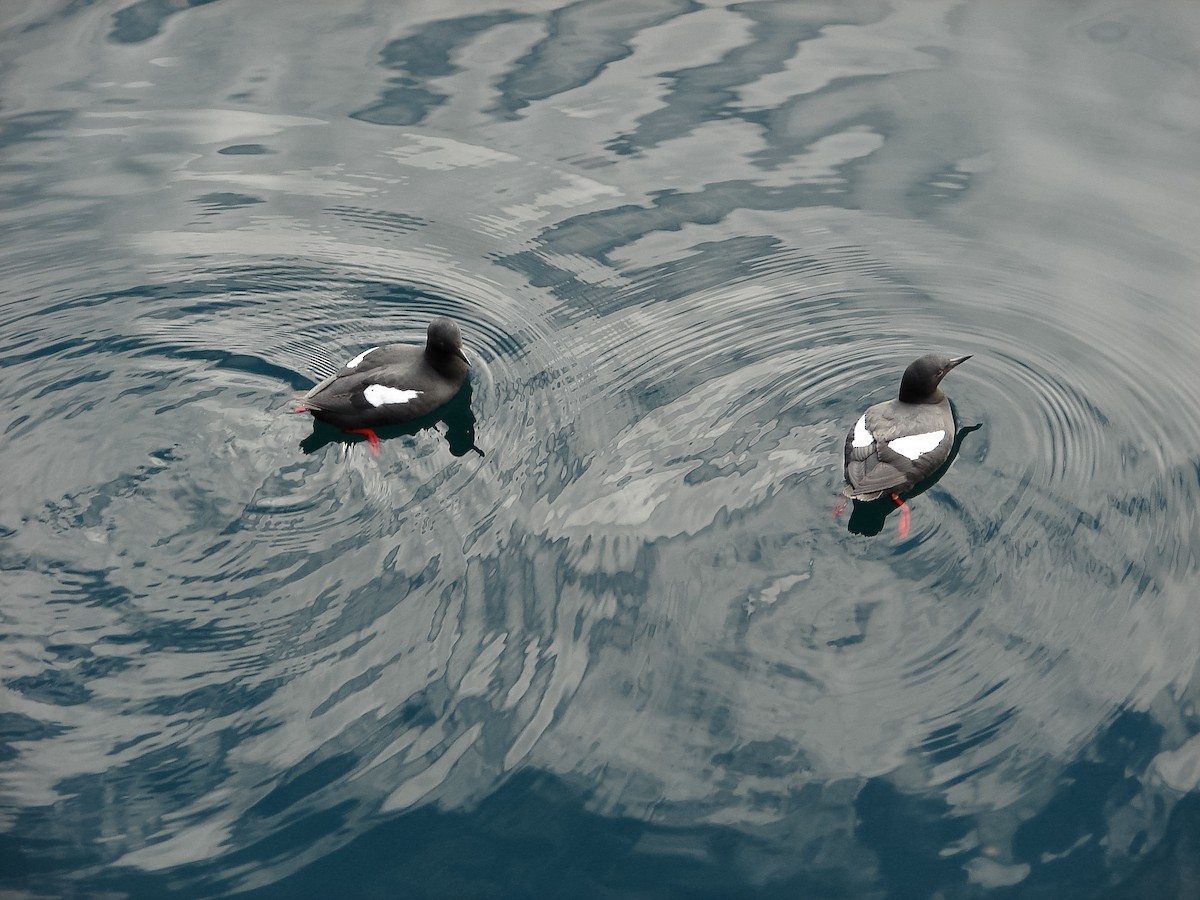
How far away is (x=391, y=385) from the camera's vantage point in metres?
8.33

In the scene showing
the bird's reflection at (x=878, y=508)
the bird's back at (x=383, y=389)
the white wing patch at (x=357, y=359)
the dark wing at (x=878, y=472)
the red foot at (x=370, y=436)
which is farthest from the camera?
the white wing patch at (x=357, y=359)

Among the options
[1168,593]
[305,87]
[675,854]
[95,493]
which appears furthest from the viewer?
[305,87]

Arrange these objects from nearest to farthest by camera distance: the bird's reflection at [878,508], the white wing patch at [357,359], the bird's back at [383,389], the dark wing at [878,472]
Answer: the dark wing at [878,472]
the bird's reflection at [878,508]
the bird's back at [383,389]
the white wing patch at [357,359]

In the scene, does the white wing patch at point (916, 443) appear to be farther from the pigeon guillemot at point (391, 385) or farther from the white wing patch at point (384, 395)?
the white wing patch at point (384, 395)

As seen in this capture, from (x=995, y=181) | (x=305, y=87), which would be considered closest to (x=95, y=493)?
(x=305, y=87)

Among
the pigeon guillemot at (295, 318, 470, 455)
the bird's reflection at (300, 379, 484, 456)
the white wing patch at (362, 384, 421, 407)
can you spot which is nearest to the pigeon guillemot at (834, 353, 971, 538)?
the bird's reflection at (300, 379, 484, 456)

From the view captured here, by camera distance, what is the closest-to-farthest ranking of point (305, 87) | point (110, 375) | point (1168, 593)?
1. point (1168, 593)
2. point (110, 375)
3. point (305, 87)

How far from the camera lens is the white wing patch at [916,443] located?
763cm

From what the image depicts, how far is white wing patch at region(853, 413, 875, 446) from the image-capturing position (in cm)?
766

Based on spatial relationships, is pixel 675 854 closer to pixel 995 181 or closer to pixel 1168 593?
pixel 1168 593

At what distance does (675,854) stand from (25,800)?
362 centimetres

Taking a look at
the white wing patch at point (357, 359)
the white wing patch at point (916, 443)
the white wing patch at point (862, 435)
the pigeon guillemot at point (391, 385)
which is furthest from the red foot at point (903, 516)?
the white wing patch at point (357, 359)

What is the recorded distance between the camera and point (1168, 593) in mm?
7254

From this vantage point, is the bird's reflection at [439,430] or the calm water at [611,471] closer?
the calm water at [611,471]
